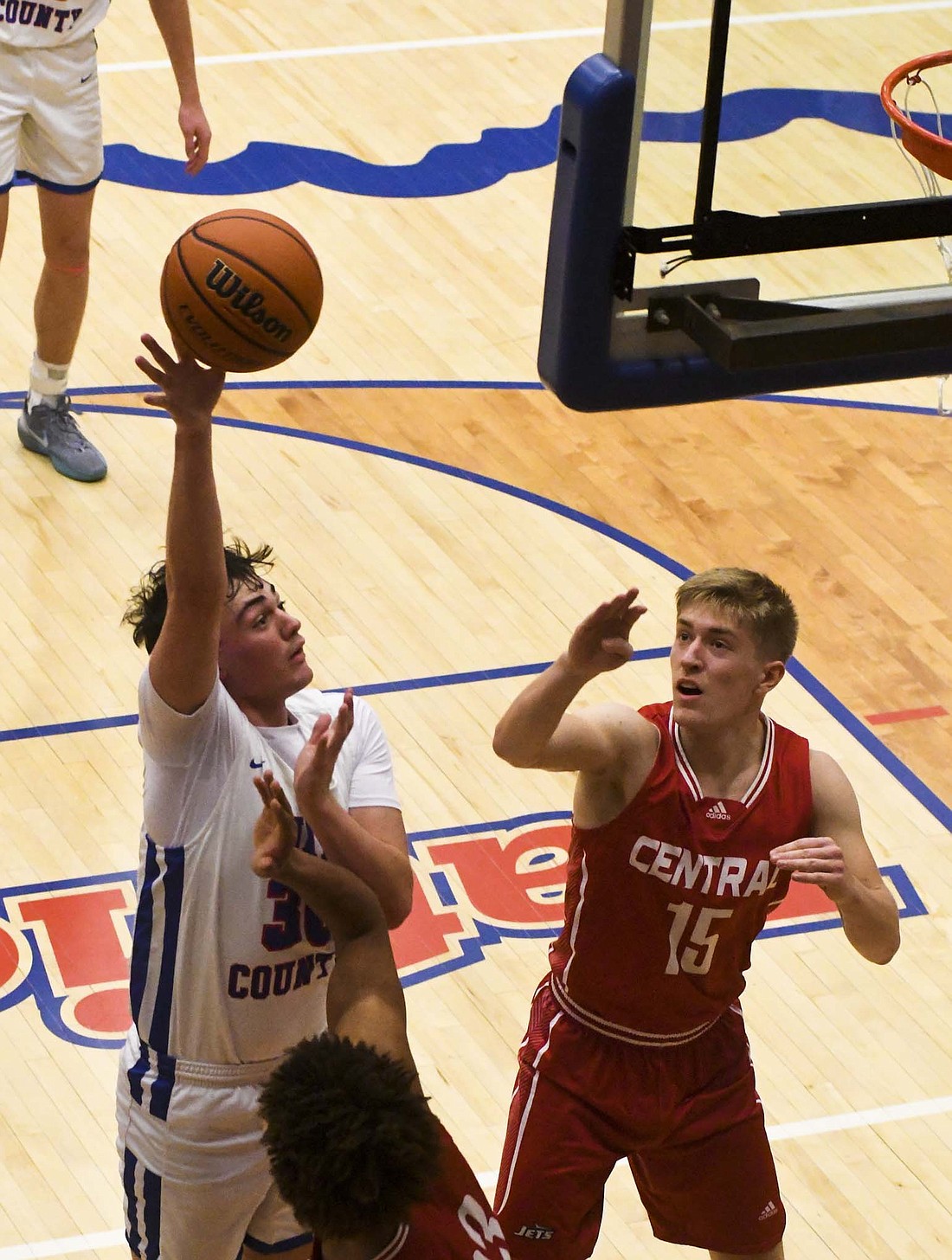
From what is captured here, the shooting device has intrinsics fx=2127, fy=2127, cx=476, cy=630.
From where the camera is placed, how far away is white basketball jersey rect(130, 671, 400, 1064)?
3.66 meters

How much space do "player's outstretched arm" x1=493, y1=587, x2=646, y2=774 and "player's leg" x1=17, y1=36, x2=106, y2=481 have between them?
3.59m

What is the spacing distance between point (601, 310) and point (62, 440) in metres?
3.83

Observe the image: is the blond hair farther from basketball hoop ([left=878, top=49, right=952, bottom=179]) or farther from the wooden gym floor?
basketball hoop ([left=878, top=49, right=952, bottom=179])

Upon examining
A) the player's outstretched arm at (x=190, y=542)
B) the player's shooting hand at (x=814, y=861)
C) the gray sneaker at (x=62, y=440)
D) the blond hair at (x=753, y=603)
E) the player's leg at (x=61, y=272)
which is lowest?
the gray sneaker at (x=62, y=440)

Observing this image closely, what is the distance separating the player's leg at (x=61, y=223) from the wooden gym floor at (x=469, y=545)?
135mm

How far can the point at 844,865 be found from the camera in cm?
396

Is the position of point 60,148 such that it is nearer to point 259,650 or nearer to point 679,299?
point 679,299

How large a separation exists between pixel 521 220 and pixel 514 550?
252cm

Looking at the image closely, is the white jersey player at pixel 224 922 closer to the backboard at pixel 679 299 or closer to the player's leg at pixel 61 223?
the backboard at pixel 679 299

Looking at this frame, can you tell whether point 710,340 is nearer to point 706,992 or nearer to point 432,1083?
point 706,992

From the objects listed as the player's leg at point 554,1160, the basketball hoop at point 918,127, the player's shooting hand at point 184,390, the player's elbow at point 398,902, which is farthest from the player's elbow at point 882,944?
the player's shooting hand at point 184,390

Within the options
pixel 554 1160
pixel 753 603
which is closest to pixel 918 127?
pixel 753 603

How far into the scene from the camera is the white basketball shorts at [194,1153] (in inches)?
148

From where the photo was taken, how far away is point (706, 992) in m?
4.19
